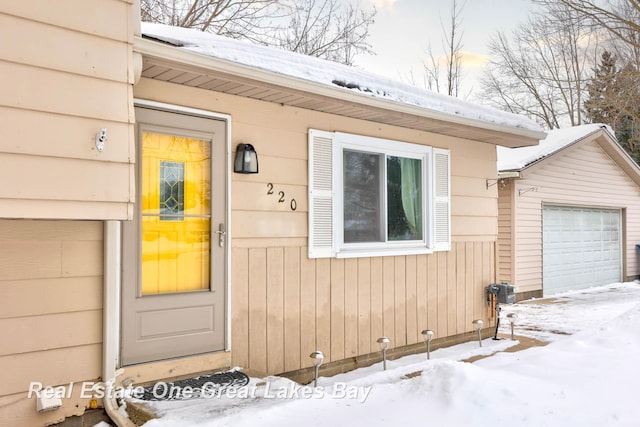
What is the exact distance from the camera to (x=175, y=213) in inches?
141

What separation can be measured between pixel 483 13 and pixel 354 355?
15855 mm

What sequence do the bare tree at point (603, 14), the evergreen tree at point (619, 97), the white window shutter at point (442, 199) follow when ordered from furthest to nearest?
1. the evergreen tree at point (619, 97)
2. the bare tree at point (603, 14)
3. the white window shutter at point (442, 199)

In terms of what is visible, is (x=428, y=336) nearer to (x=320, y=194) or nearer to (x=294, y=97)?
(x=320, y=194)

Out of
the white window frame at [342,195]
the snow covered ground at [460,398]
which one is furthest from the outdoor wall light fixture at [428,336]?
the white window frame at [342,195]

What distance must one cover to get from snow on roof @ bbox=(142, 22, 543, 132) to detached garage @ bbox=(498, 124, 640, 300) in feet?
14.6

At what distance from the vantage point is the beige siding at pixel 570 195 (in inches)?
381

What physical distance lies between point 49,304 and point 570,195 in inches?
412

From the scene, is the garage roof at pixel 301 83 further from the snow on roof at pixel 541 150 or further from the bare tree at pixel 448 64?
the bare tree at pixel 448 64

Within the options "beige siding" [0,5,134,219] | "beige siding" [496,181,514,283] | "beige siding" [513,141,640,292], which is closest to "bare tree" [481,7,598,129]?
"beige siding" [513,141,640,292]

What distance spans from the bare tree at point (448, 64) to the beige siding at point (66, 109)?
641 inches

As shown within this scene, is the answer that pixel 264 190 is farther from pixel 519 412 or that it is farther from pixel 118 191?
pixel 519 412

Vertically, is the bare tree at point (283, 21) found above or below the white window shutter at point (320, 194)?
above

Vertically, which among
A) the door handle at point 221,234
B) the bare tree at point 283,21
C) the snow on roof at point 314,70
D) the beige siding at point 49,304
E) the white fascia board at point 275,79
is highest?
the bare tree at point 283,21

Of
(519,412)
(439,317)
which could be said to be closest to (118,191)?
(519,412)
